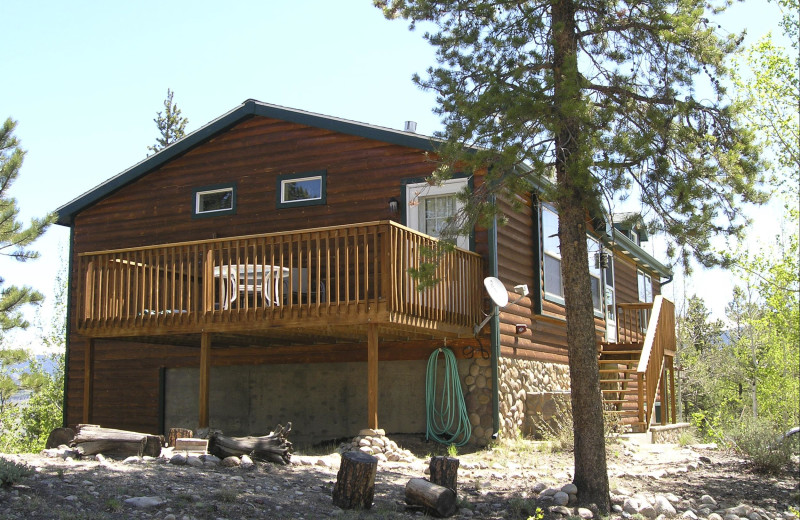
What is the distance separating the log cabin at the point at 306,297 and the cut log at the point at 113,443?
1.78m

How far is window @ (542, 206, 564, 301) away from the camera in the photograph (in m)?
14.1

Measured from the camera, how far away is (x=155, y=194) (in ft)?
49.3

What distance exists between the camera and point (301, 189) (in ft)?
45.3

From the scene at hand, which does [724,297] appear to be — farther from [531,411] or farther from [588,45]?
[588,45]

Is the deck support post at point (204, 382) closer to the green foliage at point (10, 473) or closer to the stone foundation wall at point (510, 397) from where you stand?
the stone foundation wall at point (510, 397)

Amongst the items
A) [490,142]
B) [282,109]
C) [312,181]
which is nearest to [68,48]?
[282,109]

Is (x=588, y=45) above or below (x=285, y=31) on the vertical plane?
below

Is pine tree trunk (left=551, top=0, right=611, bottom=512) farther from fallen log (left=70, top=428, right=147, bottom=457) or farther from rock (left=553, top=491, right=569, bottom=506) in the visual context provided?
fallen log (left=70, top=428, right=147, bottom=457)

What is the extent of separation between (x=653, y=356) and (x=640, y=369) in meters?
1.13

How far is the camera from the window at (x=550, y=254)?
14062 mm

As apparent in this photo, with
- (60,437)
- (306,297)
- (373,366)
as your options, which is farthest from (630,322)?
(60,437)

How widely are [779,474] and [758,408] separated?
16.6 meters

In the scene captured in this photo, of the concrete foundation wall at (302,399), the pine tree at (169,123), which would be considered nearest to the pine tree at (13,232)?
the concrete foundation wall at (302,399)

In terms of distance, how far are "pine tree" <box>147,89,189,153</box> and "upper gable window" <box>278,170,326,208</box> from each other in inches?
948
